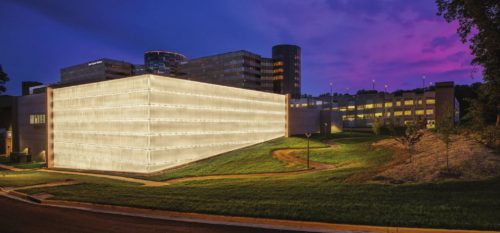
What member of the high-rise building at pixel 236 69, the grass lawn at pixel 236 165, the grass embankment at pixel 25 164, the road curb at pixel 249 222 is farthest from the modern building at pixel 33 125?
the high-rise building at pixel 236 69

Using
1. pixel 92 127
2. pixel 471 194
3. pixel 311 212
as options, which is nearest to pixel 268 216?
pixel 311 212

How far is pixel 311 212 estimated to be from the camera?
1143cm

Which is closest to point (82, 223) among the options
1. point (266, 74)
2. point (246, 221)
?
point (246, 221)

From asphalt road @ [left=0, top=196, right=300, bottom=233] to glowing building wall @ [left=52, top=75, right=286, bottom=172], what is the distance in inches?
631

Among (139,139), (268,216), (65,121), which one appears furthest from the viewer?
(65,121)

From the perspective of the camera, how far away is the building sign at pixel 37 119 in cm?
4825

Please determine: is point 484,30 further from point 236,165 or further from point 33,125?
point 33,125

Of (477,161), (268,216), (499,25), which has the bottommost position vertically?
(268,216)

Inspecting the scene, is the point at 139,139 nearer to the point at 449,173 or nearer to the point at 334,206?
the point at 334,206

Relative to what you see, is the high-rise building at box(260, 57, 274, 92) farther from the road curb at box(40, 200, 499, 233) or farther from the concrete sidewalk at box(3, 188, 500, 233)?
the road curb at box(40, 200, 499, 233)

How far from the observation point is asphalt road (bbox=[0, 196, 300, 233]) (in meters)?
10.9

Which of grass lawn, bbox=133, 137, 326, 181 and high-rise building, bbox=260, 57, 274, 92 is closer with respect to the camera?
grass lawn, bbox=133, 137, 326, 181

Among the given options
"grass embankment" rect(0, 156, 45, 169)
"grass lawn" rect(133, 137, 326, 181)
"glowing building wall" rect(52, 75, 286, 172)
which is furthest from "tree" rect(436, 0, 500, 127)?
"grass embankment" rect(0, 156, 45, 169)

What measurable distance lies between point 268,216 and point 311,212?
63.3 inches
